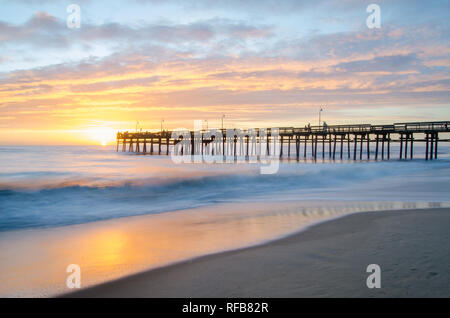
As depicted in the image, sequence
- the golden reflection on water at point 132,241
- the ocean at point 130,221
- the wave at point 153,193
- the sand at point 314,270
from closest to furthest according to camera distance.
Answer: the sand at point 314,270, the golden reflection on water at point 132,241, the ocean at point 130,221, the wave at point 153,193

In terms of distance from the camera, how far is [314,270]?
466 cm

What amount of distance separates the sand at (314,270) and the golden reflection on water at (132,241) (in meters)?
0.59

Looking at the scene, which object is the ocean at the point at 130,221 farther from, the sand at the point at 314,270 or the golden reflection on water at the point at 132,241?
the sand at the point at 314,270

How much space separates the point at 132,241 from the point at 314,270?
3.91 m

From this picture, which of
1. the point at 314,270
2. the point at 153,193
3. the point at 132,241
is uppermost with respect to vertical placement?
the point at 314,270

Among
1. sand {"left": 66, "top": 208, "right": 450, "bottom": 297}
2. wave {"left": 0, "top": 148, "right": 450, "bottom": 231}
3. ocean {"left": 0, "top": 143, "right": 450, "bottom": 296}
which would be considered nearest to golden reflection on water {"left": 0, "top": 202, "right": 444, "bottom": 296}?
ocean {"left": 0, "top": 143, "right": 450, "bottom": 296}

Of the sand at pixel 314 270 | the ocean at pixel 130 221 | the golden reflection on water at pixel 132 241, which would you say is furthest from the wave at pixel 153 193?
the sand at pixel 314 270

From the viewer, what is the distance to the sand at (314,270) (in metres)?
3.98

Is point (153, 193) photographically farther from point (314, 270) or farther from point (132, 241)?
point (314, 270)

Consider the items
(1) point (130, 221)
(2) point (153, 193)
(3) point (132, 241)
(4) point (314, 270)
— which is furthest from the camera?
(2) point (153, 193)

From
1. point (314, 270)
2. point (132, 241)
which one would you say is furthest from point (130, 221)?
point (314, 270)
